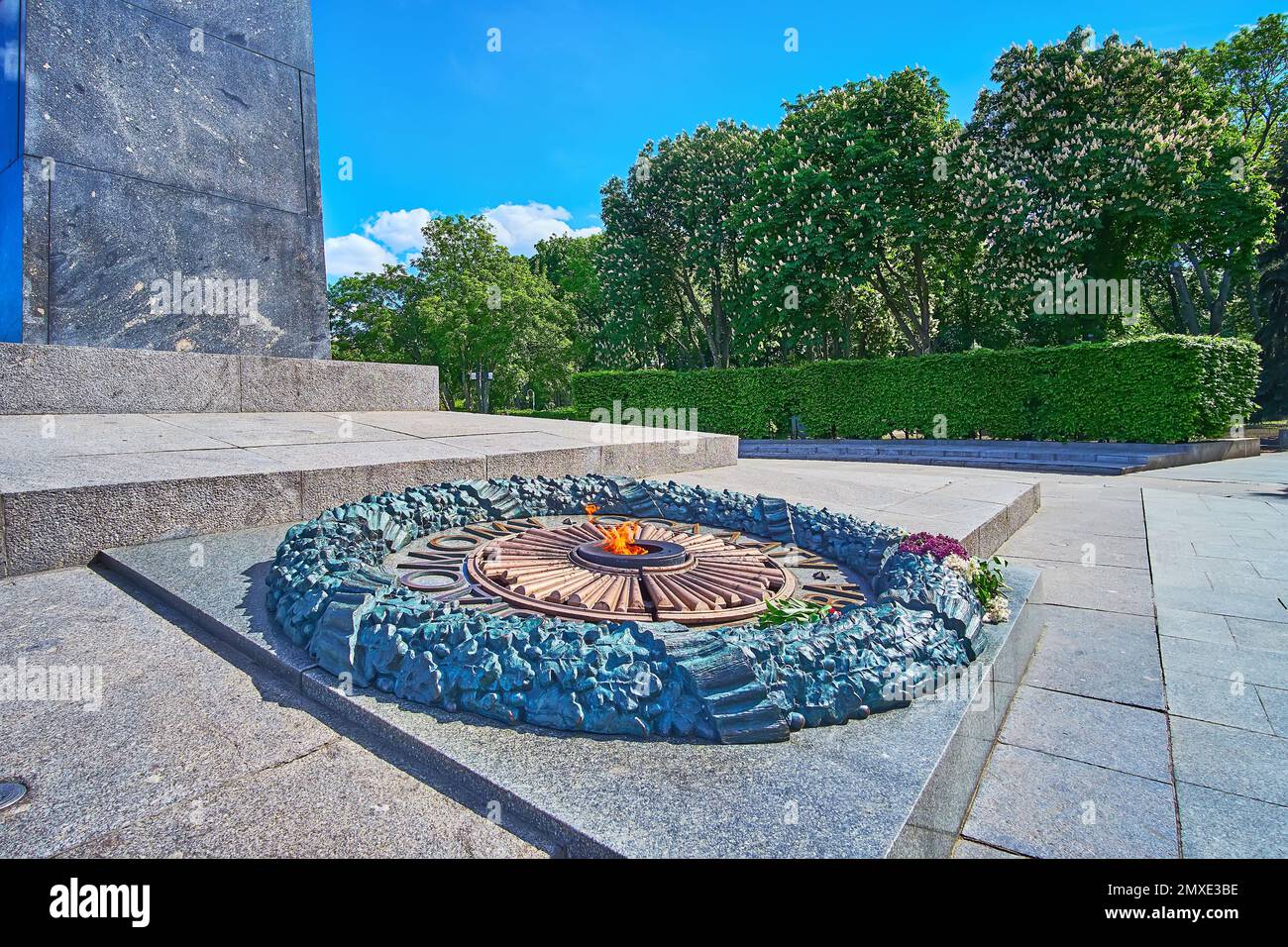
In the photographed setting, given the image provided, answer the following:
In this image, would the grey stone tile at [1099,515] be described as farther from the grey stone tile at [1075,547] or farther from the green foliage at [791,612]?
the green foliage at [791,612]

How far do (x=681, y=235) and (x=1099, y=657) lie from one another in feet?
84.1

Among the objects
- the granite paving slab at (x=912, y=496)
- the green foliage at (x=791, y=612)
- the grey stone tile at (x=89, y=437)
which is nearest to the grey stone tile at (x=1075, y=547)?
the granite paving slab at (x=912, y=496)

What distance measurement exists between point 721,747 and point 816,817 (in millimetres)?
372

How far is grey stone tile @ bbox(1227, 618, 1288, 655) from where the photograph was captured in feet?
12.0

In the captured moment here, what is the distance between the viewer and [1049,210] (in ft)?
57.9

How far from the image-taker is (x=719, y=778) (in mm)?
1810

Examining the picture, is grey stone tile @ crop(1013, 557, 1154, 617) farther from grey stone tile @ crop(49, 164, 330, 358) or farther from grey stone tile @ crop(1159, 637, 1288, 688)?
grey stone tile @ crop(49, 164, 330, 358)

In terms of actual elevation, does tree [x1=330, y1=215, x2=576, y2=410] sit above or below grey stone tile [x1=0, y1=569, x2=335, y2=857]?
above

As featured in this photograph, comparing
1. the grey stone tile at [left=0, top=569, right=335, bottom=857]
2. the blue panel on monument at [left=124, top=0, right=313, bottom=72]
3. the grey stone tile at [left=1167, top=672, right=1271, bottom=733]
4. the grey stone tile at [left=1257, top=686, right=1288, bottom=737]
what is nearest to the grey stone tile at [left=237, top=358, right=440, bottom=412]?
the blue panel on monument at [left=124, top=0, right=313, bottom=72]

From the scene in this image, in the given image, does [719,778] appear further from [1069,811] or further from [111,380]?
[111,380]

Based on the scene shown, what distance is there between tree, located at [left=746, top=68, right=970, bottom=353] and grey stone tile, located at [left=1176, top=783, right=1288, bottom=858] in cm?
1994

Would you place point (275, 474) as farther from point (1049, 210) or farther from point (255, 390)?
point (1049, 210)

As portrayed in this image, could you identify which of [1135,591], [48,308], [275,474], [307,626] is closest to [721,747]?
[307,626]

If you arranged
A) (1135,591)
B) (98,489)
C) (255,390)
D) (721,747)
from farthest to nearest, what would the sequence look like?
(255,390), (1135,591), (98,489), (721,747)
